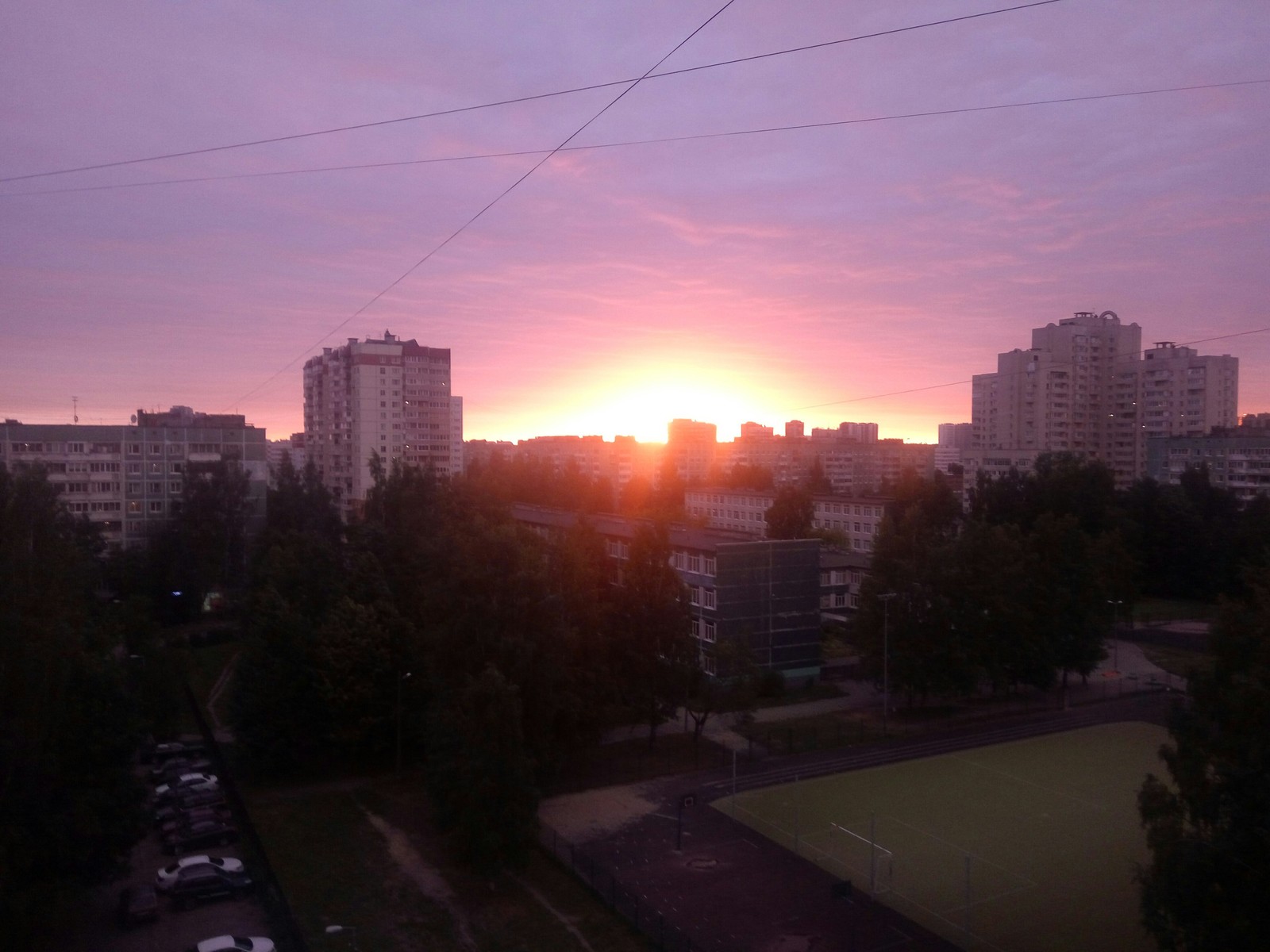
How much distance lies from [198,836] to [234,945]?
4927mm

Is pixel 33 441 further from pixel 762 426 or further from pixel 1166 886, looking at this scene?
pixel 762 426

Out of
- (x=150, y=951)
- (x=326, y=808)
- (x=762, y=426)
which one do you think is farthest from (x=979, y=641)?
(x=762, y=426)

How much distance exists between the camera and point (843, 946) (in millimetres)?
11641

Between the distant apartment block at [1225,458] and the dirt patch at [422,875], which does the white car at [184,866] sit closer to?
the dirt patch at [422,875]

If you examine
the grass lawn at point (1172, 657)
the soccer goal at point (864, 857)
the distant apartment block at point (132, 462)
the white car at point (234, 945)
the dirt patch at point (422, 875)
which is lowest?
the grass lawn at point (1172, 657)

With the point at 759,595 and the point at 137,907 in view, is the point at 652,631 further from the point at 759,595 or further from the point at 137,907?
the point at 137,907

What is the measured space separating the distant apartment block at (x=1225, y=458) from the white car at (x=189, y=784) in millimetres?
54816

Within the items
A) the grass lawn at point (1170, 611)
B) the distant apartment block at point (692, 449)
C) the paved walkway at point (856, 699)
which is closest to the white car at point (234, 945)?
the paved walkway at point (856, 699)

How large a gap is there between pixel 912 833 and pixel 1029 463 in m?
49.3

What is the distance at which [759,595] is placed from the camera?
25891 millimetres

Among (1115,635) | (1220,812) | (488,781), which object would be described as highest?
(1220,812)

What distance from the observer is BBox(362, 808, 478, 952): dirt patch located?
1230cm

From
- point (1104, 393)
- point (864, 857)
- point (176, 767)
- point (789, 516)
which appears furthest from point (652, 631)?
point (1104, 393)

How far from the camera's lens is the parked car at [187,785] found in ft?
56.9
